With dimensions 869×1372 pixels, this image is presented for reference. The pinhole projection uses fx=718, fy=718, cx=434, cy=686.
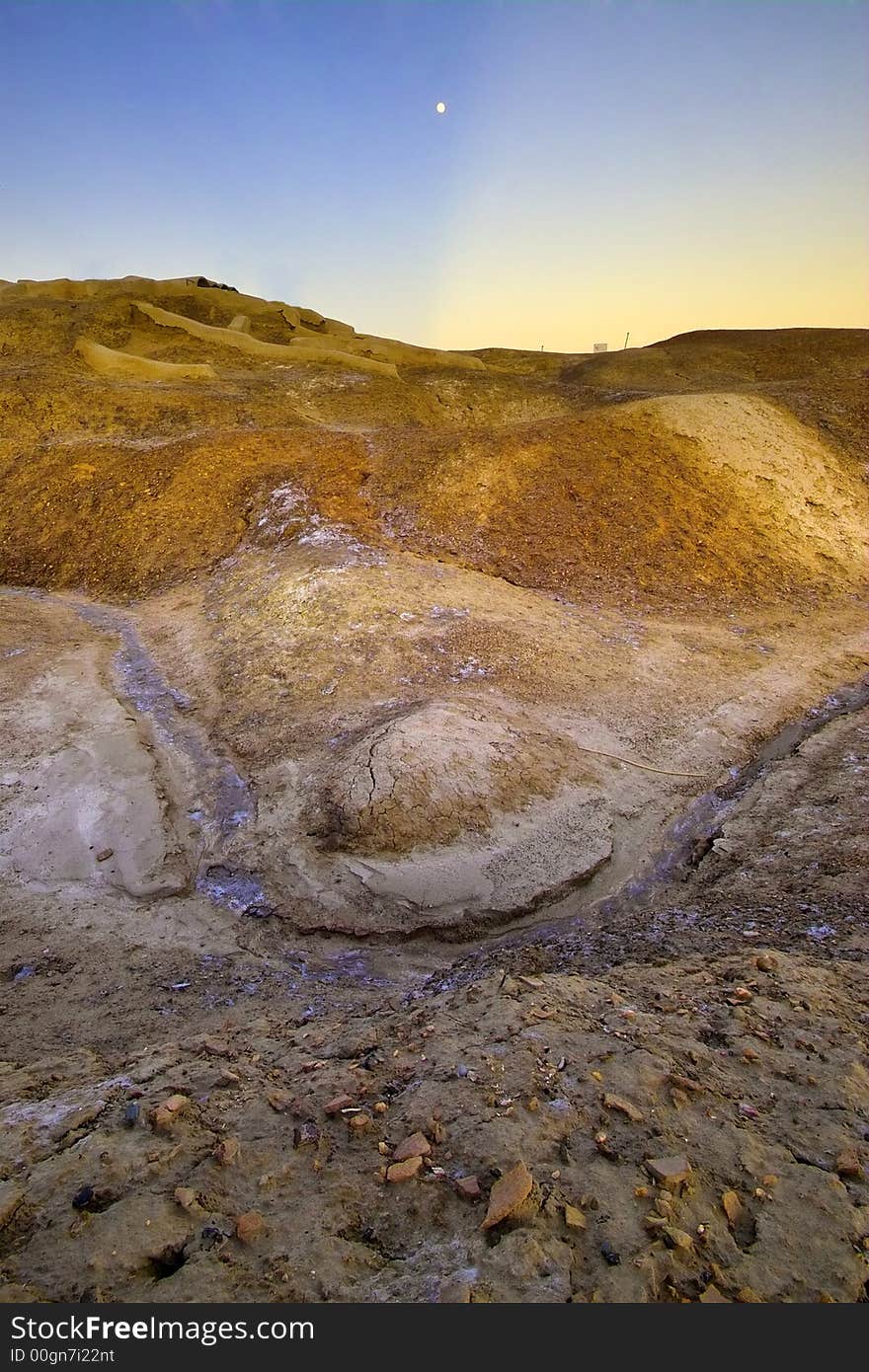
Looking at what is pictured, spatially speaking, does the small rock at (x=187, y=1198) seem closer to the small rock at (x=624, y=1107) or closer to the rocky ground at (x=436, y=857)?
the rocky ground at (x=436, y=857)

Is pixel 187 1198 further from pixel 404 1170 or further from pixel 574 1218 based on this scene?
pixel 574 1218

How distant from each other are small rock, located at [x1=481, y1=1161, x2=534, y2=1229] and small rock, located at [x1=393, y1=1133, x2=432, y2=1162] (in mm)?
314

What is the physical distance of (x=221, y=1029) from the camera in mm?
4074

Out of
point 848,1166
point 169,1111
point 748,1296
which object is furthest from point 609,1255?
point 169,1111

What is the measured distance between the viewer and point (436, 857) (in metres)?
6.11

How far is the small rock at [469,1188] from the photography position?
256cm

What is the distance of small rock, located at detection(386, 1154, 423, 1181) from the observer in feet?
8.74

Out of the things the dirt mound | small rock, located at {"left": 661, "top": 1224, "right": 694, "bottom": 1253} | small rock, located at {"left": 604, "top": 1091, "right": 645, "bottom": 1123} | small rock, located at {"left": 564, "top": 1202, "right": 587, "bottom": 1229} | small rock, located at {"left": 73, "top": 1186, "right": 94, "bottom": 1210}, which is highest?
the dirt mound

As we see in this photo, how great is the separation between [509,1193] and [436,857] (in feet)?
11.9

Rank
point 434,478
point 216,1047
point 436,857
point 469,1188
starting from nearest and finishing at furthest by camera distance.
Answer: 1. point 469,1188
2. point 216,1047
3. point 436,857
4. point 434,478

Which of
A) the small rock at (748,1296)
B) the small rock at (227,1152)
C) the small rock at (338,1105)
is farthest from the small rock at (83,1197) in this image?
the small rock at (748,1296)

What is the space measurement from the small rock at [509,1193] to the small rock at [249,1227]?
75cm

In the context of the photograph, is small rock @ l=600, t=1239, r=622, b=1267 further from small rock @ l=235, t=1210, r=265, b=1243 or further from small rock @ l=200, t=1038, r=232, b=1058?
small rock @ l=200, t=1038, r=232, b=1058

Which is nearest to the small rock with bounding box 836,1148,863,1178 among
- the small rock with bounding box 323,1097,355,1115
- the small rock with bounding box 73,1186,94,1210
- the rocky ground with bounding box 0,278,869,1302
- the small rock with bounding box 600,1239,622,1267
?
the rocky ground with bounding box 0,278,869,1302
